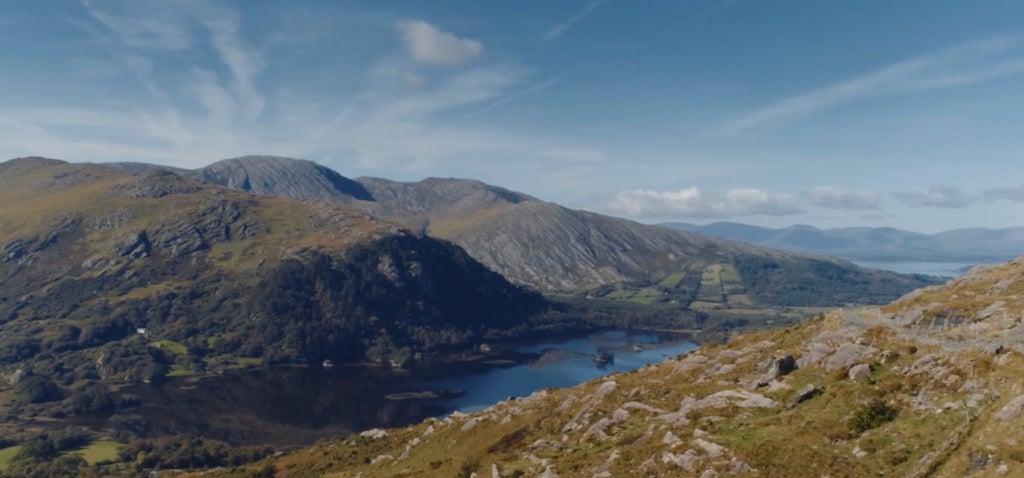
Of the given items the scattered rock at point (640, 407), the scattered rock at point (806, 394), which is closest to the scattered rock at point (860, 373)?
the scattered rock at point (806, 394)

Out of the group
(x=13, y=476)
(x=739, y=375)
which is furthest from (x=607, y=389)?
(x=13, y=476)

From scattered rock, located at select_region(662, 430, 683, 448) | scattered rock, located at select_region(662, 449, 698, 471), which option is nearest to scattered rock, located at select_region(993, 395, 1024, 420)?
scattered rock, located at select_region(662, 449, 698, 471)

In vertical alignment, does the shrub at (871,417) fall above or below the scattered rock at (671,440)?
above

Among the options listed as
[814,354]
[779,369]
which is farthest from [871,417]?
[814,354]

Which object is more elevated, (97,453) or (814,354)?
(814,354)

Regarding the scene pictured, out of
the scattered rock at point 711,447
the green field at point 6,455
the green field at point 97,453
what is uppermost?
the scattered rock at point 711,447

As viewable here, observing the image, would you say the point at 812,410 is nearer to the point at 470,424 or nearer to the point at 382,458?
the point at 470,424

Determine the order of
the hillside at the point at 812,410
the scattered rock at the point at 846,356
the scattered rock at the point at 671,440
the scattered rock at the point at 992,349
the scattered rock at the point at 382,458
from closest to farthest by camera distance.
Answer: the hillside at the point at 812,410
the scattered rock at the point at 992,349
the scattered rock at the point at 671,440
the scattered rock at the point at 846,356
the scattered rock at the point at 382,458

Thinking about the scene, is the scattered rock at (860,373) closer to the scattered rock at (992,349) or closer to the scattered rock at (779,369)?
the scattered rock at (779,369)

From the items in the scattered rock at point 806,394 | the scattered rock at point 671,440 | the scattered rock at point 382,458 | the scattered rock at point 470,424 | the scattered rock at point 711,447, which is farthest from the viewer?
the scattered rock at point 382,458
